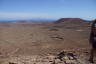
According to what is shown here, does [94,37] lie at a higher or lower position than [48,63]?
higher

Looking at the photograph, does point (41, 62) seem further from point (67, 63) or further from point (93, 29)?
point (93, 29)

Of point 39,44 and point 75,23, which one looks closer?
point 39,44

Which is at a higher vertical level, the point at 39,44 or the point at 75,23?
the point at 75,23

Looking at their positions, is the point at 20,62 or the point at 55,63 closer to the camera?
the point at 55,63

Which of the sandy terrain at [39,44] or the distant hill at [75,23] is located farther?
the distant hill at [75,23]

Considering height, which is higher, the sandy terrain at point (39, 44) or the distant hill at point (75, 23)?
the distant hill at point (75, 23)

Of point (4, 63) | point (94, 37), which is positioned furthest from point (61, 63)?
point (4, 63)

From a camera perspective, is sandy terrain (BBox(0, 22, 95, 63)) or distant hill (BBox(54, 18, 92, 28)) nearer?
sandy terrain (BBox(0, 22, 95, 63))

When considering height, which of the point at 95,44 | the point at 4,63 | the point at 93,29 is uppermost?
the point at 93,29

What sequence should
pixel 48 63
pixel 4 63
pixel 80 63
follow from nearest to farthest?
pixel 80 63 < pixel 48 63 < pixel 4 63

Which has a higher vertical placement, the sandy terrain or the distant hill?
the distant hill

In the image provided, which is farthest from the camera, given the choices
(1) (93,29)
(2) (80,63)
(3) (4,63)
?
(3) (4,63)
